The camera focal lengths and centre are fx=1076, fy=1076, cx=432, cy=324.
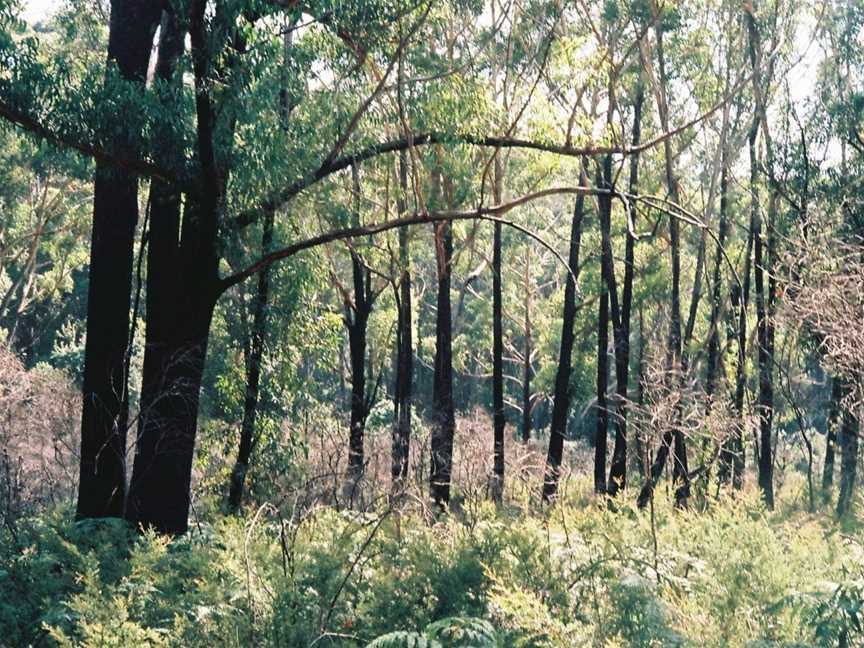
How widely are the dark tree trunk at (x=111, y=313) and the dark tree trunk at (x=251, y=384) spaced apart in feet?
19.0

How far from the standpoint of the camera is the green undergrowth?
541 cm

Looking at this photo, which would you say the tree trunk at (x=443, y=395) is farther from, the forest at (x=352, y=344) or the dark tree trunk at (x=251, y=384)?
the dark tree trunk at (x=251, y=384)

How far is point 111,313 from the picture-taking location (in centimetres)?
1080

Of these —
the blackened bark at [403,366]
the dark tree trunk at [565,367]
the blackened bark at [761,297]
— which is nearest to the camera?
the blackened bark at [403,366]

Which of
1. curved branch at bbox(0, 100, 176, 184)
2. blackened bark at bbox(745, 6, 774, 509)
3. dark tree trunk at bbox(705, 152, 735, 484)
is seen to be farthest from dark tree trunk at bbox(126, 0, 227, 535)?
blackened bark at bbox(745, 6, 774, 509)

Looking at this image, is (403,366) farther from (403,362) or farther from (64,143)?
(64,143)

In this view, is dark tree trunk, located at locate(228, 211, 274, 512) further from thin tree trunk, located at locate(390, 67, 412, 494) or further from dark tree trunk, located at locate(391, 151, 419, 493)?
dark tree trunk, located at locate(391, 151, 419, 493)

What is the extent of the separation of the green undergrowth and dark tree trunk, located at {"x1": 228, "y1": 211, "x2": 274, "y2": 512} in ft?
27.6

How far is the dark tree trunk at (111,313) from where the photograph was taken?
1059 centimetres

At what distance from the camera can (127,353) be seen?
11305 millimetres

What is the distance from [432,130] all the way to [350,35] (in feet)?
4.13

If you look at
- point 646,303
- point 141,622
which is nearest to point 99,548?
point 141,622

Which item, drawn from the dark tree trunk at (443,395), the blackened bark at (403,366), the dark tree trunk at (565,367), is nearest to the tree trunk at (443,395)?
the dark tree trunk at (443,395)

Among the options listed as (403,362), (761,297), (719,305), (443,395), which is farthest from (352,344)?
(761,297)
